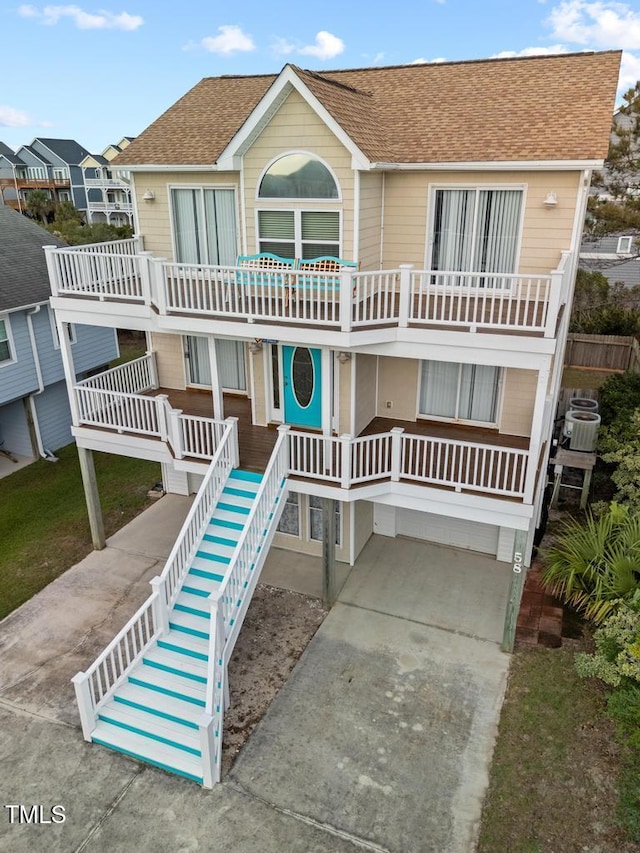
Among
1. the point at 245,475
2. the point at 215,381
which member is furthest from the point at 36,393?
the point at 245,475

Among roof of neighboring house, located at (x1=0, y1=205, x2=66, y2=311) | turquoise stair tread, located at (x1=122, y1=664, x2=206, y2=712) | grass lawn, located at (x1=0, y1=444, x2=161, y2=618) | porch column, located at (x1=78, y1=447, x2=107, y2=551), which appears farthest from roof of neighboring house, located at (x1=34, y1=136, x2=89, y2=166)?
turquoise stair tread, located at (x1=122, y1=664, x2=206, y2=712)

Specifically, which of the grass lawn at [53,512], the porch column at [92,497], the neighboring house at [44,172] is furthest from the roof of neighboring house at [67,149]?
the porch column at [92,497]

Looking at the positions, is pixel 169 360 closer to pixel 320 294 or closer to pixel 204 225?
pixel 204 225

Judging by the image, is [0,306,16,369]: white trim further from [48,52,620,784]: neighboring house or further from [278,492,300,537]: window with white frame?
[278,492,300,537]: window with white frame

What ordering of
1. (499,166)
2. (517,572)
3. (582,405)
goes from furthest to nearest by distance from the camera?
(582,405) → (517,572) → (499,166)

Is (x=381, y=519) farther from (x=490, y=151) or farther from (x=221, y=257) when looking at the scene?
(x=490, y=151)
